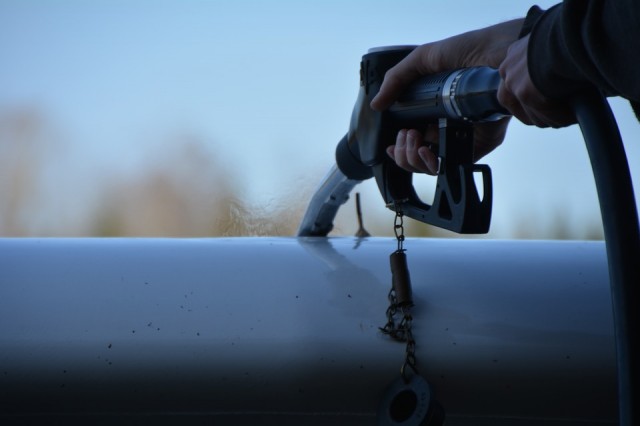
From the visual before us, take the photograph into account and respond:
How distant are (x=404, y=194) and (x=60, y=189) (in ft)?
3.10

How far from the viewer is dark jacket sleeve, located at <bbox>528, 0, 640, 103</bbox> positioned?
605mm

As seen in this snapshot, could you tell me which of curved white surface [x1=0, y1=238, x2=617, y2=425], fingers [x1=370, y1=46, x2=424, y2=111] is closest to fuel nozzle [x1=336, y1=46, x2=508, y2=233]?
fingers [x1=370, y1=46, x2=424, y2=111]

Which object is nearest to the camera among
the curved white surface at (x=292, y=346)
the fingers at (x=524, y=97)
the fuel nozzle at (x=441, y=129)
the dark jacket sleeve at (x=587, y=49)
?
the dark jacket sleeve at (x=587, y=49)

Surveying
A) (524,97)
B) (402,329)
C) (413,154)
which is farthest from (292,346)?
(524,97)

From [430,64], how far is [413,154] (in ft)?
0.33

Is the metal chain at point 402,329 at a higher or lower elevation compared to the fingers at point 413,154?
lower

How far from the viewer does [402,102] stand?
3.13 ft

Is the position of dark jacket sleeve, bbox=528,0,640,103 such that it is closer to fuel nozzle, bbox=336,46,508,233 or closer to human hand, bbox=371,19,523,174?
fuel nozzle, bbox=336,46,508,233

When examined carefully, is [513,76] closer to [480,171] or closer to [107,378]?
[480,171]

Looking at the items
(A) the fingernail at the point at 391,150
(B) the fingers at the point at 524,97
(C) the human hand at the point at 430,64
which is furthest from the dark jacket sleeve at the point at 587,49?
(A) the fingernail at the point at 391,150

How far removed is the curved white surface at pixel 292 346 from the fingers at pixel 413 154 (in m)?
0.13

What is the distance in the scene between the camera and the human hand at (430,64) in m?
0.89

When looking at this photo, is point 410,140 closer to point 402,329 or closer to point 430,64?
point 430,64

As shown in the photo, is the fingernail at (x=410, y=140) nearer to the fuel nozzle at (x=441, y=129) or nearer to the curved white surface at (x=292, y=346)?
the fuel nozzle at (x=441, y=129)
